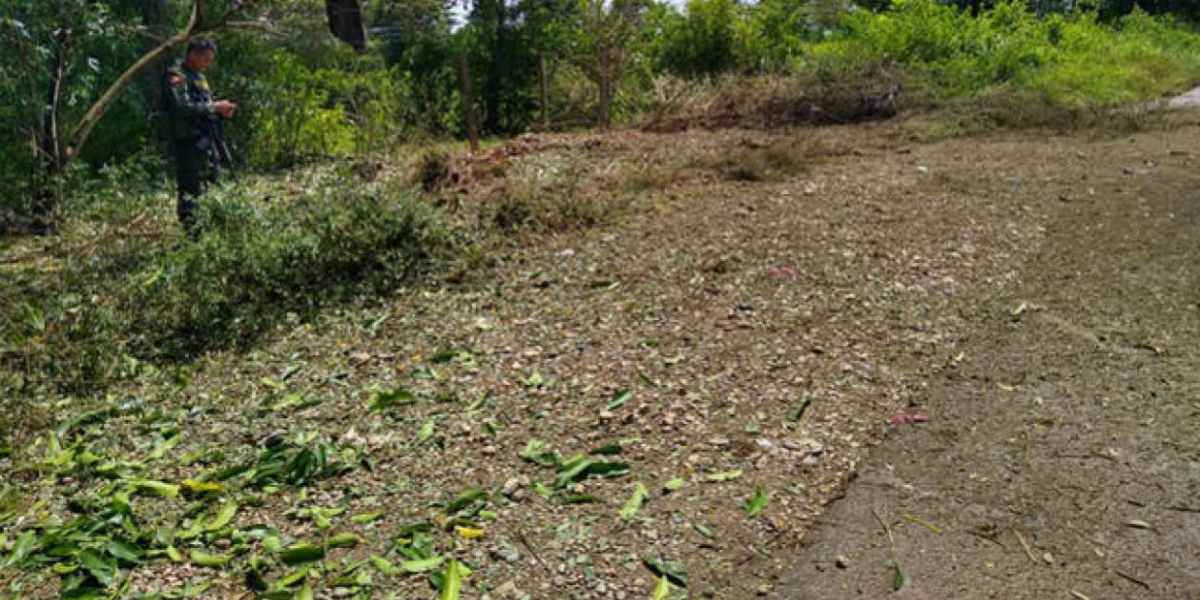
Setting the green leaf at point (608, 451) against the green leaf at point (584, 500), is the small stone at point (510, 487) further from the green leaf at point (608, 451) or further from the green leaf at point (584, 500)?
the green leaf at point (608, 451)

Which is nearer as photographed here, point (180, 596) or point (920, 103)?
point (180, 596)

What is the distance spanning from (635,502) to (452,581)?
0.65 metres

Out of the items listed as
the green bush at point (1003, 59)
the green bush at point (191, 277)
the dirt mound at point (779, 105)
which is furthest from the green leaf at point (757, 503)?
the green bush at point (1003, 59)

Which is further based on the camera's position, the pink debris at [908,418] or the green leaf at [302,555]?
the pink debris at [908,418]

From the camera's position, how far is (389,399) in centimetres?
341

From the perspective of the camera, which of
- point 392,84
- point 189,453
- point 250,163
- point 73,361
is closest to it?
point 189,453

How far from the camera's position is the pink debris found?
3250 mm

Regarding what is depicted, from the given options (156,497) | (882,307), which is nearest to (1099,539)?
(882,307)

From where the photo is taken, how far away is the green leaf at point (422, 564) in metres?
2.42

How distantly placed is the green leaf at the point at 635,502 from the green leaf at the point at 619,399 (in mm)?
545

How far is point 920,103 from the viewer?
31.7ft

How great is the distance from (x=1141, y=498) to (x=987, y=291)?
193cm

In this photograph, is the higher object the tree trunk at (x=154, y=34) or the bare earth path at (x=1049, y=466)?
the tree trunk at (x=154, y=34)

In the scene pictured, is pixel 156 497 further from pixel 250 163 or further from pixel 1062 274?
pixel 250 163
